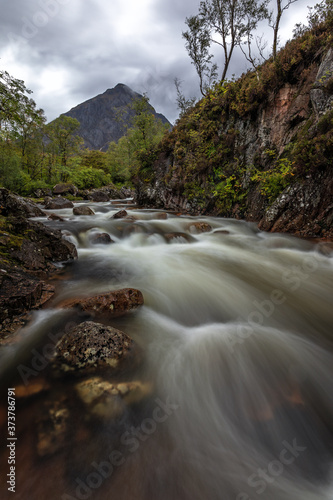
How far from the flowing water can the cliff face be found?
3408mm

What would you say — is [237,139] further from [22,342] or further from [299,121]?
[22,342]

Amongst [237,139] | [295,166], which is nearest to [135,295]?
[295,166]

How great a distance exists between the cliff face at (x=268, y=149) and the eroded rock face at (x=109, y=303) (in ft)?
21.4

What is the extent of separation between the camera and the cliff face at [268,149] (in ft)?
21.9

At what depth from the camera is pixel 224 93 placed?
37.1 feet

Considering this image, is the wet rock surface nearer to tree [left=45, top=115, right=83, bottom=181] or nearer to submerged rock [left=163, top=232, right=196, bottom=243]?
submerged rock [left=163, top=232, right=196, bottom=243]

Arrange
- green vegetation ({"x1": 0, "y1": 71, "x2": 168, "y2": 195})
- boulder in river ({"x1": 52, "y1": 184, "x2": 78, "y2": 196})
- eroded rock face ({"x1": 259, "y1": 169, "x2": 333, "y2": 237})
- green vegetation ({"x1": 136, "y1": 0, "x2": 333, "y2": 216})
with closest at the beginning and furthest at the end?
eroded rock face ({"x1": 259, "y1": 169, "x2": 333, "y2": 237}) → green vegetation ({"x1": 136, "y1": 0, "x2": 333, "y2": 216}) → green vegetation ({"x1": 0, "y1": 71, "x2": 168, "y2": 195}) → boulder in river ({"x1": 52, "y1": 184, "x2": 78, "y2": 196})

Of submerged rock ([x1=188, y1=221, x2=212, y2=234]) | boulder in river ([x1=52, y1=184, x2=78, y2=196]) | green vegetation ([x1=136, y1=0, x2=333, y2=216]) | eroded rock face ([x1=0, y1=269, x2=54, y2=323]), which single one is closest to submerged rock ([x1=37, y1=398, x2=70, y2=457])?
eroded rock face ([x1=0, y1=269, x2=54, y2=323])

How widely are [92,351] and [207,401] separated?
1.26 metres

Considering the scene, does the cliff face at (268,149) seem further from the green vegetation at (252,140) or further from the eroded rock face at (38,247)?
the eroded rock face at (38,247)

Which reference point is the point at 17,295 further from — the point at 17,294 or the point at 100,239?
the point at 100,239

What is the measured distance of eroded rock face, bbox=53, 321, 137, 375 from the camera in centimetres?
205

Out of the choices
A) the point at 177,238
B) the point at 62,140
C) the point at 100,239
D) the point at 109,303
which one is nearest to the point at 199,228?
the point at 177,238

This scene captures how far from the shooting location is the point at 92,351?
2127 millimetres
